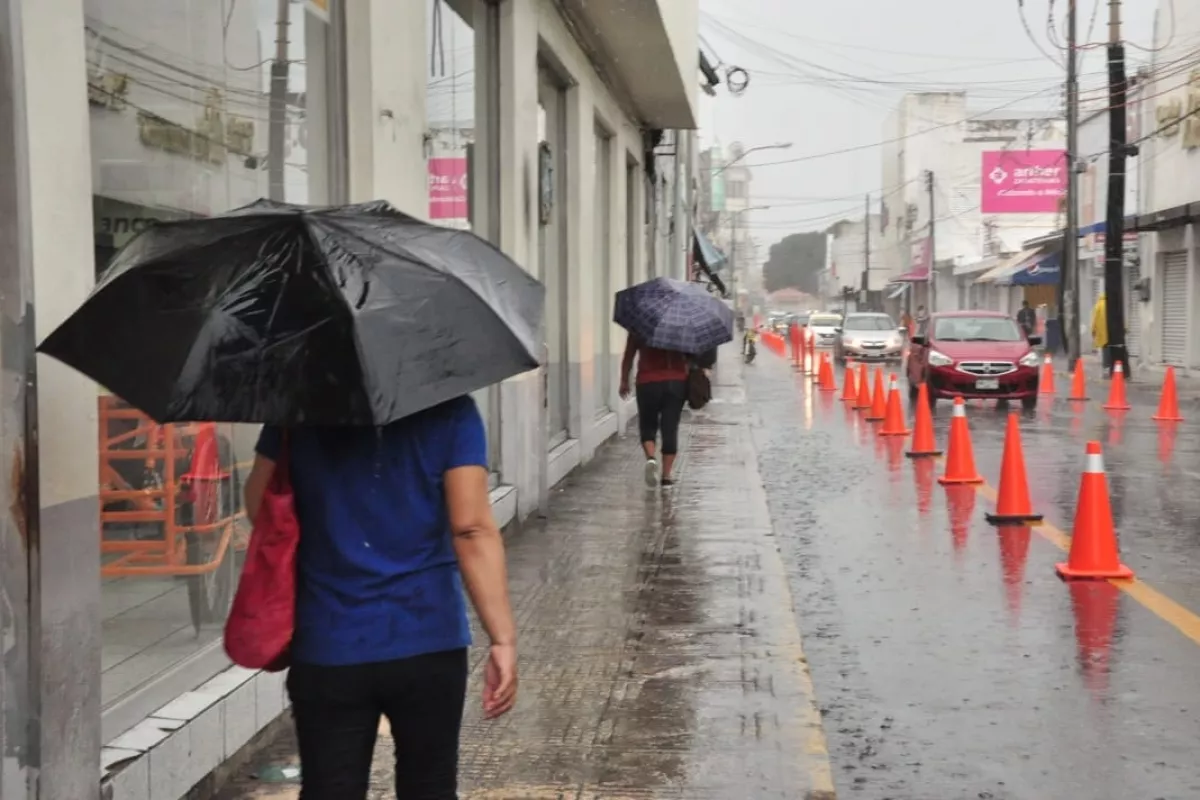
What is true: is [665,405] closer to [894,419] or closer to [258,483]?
[894,419]

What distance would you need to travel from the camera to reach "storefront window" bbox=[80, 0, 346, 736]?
4.48m

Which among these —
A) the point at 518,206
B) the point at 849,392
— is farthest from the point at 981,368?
the point at 518,206

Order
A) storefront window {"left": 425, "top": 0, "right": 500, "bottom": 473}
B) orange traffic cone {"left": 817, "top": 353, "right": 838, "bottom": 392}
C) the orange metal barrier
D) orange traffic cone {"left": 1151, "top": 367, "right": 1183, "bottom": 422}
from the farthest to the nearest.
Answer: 1. orange traffic cone {"left": 817, "top": 353, "right": 838, "bottom": 392}
2. orange traffic cone {"left": 1151, "top": 367, "right": 1183, "bottom": 422}
3. storefront window {"left": 425, "top": 0, "right": 500, "bottom": 473}
4. the orange metal barrier

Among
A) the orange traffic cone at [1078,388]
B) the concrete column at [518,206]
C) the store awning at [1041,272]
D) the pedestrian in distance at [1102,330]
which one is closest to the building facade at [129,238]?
the concrete column at [518,206]

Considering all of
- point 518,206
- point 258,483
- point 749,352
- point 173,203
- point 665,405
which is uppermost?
point 518,206

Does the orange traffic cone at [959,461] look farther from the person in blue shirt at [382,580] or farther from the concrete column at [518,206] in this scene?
the person in blue shirt at [382,580]

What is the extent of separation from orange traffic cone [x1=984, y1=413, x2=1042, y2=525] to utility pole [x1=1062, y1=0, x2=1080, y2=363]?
25.4m

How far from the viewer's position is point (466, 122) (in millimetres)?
9883

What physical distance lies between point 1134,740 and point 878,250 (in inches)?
4053

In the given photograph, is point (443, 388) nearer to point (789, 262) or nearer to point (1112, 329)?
point (1112, 329)

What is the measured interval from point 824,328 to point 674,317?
158 ft

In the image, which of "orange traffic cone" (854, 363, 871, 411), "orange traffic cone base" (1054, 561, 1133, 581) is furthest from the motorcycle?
"orange traffic cone base" (1054, 561, 1133, 581)

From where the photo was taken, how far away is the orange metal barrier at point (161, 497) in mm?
4527

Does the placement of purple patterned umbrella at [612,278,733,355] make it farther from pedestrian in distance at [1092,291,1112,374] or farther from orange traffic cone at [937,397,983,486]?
pedestrian in distance at [1092,291,1112,374]
